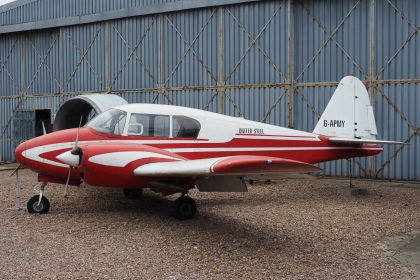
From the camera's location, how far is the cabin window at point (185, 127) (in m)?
10.4

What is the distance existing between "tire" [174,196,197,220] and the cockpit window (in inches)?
71.5

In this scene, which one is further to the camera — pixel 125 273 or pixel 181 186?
pixel 181 186

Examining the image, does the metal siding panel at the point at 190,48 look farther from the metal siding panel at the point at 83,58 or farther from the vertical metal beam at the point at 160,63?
the metal siding panel at the point at 83,58

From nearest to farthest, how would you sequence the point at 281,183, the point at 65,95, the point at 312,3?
the point at 281,183 → the point at 312,3 → the point at 65,95

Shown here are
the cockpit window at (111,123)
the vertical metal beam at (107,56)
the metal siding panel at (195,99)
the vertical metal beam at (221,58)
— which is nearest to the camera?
the cockpit window at (111,123)

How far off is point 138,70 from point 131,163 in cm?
1155

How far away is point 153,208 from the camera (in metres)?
11.2

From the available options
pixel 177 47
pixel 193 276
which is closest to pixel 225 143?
pixel 193 276

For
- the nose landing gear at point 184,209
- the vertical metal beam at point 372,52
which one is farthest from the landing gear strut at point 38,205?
the vertical metal beam at point 372,52

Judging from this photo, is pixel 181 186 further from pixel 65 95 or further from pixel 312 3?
pixel 65 95

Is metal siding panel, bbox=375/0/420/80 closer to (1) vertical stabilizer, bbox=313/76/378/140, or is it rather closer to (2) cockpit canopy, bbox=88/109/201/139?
(1) vertical stabilizer, bbox=313/76/378/140

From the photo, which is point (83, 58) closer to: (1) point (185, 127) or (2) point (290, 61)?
(2) point (290, 61)

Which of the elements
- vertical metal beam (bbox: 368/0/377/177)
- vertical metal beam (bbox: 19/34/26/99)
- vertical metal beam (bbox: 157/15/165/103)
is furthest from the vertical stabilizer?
vertical metal beam (bbox: 19/34/26/99)

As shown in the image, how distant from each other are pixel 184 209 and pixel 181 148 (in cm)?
128
